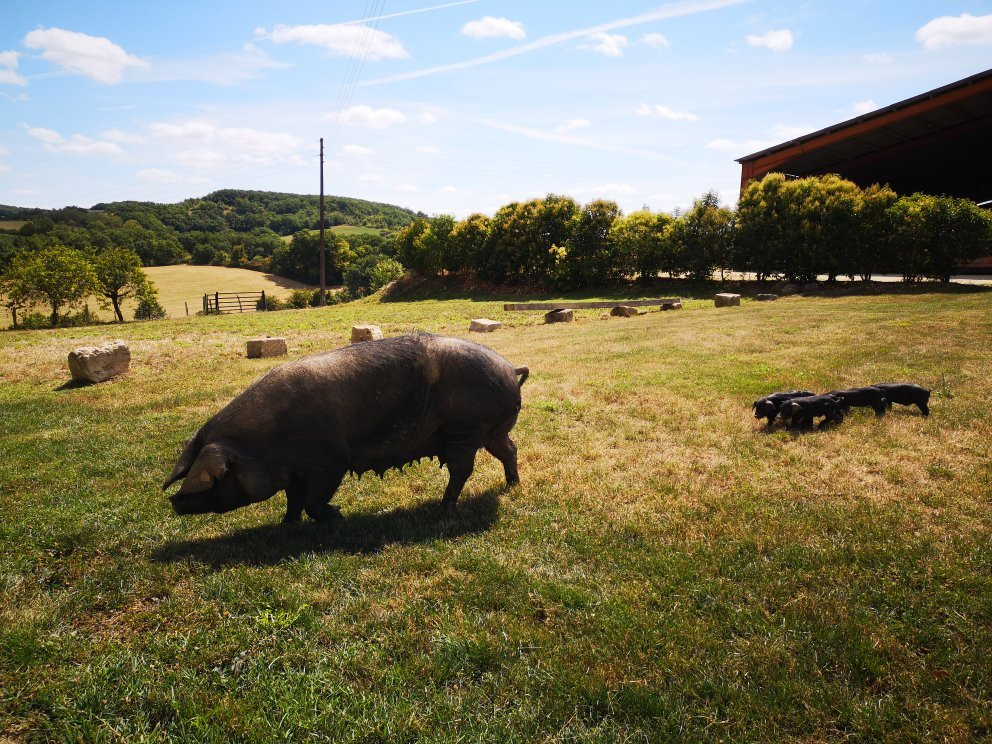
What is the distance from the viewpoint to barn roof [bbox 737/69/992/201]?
33781 millimetres

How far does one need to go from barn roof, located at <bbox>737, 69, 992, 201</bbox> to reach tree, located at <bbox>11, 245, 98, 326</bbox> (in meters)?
48.5

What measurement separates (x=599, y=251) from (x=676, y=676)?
41.1 metres

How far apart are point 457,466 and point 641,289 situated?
1417 inches

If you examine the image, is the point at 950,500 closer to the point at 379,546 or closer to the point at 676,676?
the point at 676,676

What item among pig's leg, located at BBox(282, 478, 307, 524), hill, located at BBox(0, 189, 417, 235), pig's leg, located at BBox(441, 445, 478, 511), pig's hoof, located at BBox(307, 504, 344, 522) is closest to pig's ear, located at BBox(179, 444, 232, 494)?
pig's leg, located at BBox(282, 478, 307, 524)

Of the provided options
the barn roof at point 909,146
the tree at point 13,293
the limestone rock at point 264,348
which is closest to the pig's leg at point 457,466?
the limestone rock at point 264,348

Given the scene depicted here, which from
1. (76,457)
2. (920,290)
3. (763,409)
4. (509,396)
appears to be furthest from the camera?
(920,290)

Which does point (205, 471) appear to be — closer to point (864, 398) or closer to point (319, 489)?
point (319, 489)

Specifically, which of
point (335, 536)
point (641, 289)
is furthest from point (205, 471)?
point (641, 289)

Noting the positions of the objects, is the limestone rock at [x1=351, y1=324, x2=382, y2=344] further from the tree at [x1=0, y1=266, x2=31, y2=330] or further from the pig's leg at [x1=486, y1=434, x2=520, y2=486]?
the tree at [x1=0, y1=266, x2=31, y2=330]

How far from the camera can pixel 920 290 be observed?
27906mm

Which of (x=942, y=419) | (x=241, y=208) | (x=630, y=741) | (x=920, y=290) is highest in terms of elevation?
(x=241, y=208)

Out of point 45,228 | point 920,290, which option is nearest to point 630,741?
point 920,290

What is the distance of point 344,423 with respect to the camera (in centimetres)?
564
